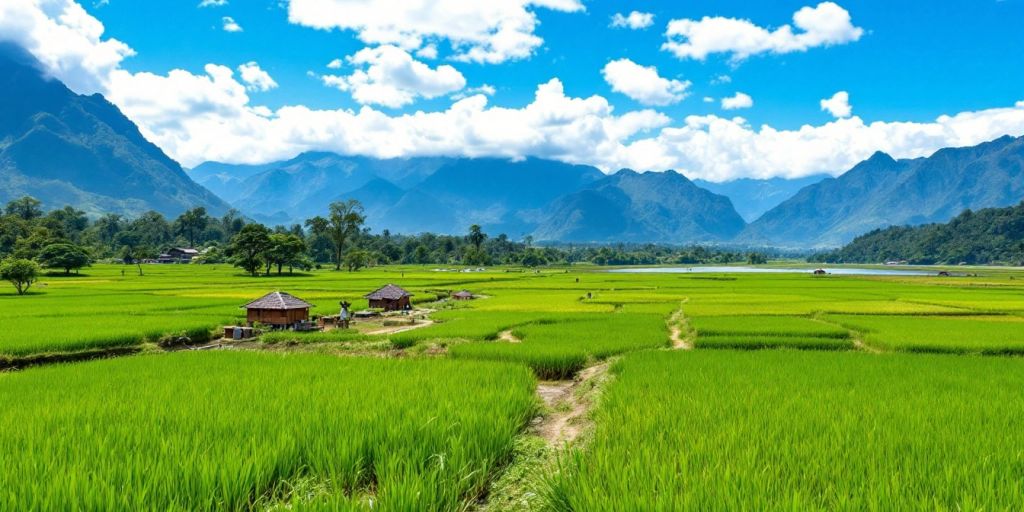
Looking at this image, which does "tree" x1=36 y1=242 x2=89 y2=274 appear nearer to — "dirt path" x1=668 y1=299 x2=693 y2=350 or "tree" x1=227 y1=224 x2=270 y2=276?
"tree" x1=227 y1=224 x2=270 y2=276

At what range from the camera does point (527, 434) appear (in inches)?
336

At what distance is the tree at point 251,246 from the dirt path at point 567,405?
73.1 meters

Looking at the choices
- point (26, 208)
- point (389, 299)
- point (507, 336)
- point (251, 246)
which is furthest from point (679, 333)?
point (26, 208)

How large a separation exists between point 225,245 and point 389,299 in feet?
371

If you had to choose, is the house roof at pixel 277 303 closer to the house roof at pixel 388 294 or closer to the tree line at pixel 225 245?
the house roof at pixel 388 294

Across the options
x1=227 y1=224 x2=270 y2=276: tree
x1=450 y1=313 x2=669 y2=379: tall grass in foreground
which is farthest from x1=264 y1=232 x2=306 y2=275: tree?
x1=450 y1=313 x2=669 y2=379: tall grass in foreground

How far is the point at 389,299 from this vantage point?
33.1 metres

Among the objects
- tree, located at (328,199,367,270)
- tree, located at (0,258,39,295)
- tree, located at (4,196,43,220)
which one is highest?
tree, located at (4,196,43,220)

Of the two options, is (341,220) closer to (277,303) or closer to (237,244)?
(237,244)

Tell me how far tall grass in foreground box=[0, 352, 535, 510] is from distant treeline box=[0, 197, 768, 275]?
51.7 meters

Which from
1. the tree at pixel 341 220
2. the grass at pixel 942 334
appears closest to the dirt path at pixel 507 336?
the grass at pixel 942 334

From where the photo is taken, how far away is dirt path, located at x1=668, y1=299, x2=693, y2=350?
1899 centimetres

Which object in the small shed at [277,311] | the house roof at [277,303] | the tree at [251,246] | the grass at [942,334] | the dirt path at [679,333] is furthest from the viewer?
the tree at [251,246]

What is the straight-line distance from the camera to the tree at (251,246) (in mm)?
75688
